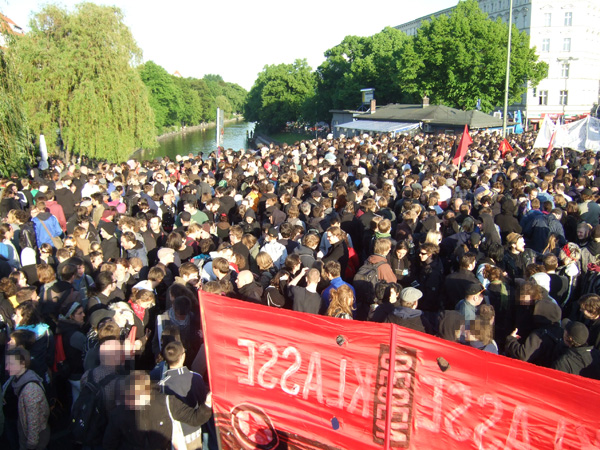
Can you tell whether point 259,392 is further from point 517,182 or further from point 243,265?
point 517,182

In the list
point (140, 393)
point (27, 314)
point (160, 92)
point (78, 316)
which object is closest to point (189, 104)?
point (160, 92)

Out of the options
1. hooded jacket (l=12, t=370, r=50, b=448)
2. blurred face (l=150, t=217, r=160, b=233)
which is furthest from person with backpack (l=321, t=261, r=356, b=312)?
blurred face (l=150, t=217, r=160, b=233)

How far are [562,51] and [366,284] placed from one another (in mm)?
72358

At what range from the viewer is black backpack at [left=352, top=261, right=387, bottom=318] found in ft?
19.0

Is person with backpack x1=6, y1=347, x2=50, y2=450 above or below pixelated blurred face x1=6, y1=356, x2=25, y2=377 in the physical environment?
below

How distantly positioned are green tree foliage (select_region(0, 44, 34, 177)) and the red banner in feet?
44.5

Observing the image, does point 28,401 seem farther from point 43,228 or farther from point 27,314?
point 43,228

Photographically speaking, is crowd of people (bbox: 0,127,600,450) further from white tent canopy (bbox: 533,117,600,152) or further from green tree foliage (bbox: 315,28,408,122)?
green tree foliage (bbox: 315,28,408,122)

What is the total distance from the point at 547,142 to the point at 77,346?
51.5ft

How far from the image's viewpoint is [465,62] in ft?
145

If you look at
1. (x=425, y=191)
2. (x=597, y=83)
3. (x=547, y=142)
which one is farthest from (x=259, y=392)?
(x=597, y=83)

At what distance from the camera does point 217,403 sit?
357 centimetres

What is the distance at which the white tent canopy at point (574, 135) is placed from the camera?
15984 millimetres

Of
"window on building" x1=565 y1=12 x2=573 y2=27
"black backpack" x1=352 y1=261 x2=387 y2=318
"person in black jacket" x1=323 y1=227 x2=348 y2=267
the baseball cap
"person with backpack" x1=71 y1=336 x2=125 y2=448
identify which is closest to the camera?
"person with backpack" x1=71 y1=336 x2=125 y2=448
